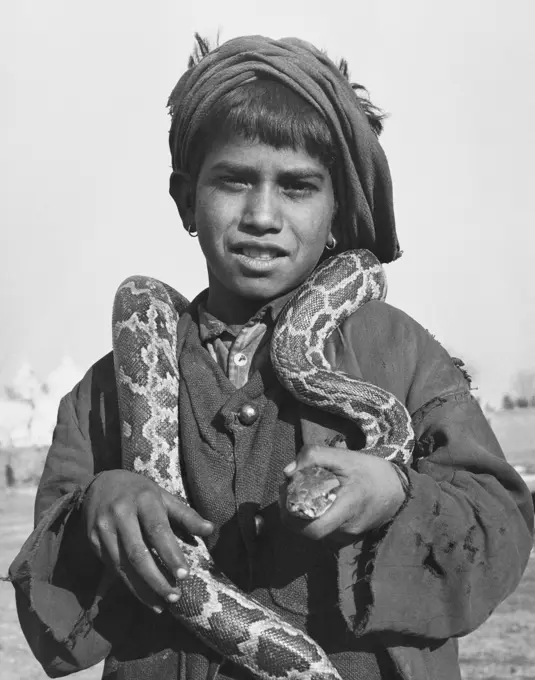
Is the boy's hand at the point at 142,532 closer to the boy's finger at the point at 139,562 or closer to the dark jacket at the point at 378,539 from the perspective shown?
the boy's finger at the point at 139,562

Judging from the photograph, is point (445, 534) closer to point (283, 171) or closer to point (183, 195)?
point (283, 171)

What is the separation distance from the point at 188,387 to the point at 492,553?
1.08 meters

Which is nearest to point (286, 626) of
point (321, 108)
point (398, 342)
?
point (398, 342)

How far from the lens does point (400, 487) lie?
8.81ft

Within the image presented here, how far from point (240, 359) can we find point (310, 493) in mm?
845

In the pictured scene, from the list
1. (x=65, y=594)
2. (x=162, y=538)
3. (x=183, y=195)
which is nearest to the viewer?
(x=162, y=538)

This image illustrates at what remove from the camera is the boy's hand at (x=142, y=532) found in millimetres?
2688

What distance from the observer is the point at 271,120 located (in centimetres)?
312

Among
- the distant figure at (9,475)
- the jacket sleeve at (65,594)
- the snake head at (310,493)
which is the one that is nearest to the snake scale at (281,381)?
the snake head at (310,493)

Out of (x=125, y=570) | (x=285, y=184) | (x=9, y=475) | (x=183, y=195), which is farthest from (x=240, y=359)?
(x=9, y=475)

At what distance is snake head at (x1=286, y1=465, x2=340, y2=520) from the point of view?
247cm

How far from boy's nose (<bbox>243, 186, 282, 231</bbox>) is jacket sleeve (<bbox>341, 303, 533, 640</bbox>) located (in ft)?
2.10

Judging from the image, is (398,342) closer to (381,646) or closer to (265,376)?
(265,376)

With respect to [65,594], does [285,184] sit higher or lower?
higher
